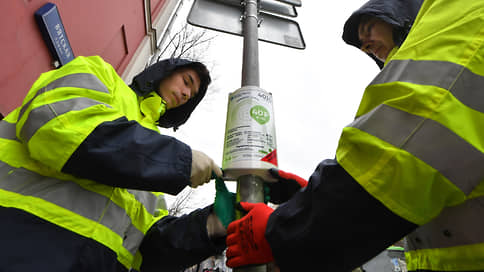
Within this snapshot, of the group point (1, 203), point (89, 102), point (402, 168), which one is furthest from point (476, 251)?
point (1, 203)

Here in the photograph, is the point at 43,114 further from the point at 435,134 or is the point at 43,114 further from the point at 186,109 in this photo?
the point at 186,109

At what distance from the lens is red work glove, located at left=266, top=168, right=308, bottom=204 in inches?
53.7

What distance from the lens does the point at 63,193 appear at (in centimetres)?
122

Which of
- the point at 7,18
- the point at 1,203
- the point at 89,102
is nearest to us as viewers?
the point at 1,203

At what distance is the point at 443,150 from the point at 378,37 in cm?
157

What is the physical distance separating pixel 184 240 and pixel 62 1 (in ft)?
12.0

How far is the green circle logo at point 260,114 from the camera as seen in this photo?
4.40 ft

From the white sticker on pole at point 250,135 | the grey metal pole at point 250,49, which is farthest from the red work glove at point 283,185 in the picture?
the grey metal pole at point 250,49

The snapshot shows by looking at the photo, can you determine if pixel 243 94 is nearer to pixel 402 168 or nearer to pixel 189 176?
pixel 189 176

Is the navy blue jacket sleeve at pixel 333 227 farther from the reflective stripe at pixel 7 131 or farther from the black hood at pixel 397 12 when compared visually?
the reflective stripe at pixel 7 131

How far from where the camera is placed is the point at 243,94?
1446 mm

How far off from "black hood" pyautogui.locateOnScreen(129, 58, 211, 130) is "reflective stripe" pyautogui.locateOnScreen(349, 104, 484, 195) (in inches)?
72.3

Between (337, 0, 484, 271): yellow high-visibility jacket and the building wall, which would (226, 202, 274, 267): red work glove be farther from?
the building wall

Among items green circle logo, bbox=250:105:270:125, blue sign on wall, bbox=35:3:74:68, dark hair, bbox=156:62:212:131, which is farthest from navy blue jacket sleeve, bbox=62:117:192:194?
blue sign on wall, bbox=35:3:74:68
